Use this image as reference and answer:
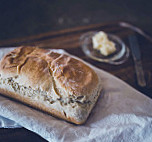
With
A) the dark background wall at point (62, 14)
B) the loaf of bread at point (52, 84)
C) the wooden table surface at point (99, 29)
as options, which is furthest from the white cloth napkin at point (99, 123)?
the dark background wall at point (62, 14)

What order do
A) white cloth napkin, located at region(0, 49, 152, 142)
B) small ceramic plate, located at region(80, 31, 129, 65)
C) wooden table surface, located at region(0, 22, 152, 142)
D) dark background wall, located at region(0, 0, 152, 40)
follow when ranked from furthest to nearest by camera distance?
1. dark background wall, located at region(0, 0, 152, 40)
2. small ceramic plate, located at region(80, 31, 129, 65)
3. wooden table surface, located at region(0, 22, 152, 142)
4. white cloth napkin, located at region(0, 49, 152, 142)

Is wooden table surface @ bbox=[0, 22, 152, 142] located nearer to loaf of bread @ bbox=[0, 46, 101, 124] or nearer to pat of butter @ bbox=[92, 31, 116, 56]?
pat of butter @ bbox=[92, 31, 116, 56]

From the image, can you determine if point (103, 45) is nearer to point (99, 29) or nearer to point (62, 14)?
point (99, 29)

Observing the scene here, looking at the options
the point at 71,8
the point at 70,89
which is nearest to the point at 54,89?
the point at 70,89

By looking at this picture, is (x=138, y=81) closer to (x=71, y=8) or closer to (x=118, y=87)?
(x=118, y=87)

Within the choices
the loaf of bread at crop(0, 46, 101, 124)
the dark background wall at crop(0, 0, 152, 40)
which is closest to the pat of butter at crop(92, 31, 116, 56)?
the loaf of bread at crop(0, 46, 101, 124)

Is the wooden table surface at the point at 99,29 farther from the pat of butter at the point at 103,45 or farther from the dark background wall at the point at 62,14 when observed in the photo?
the dark background wall at the point at 62,14
